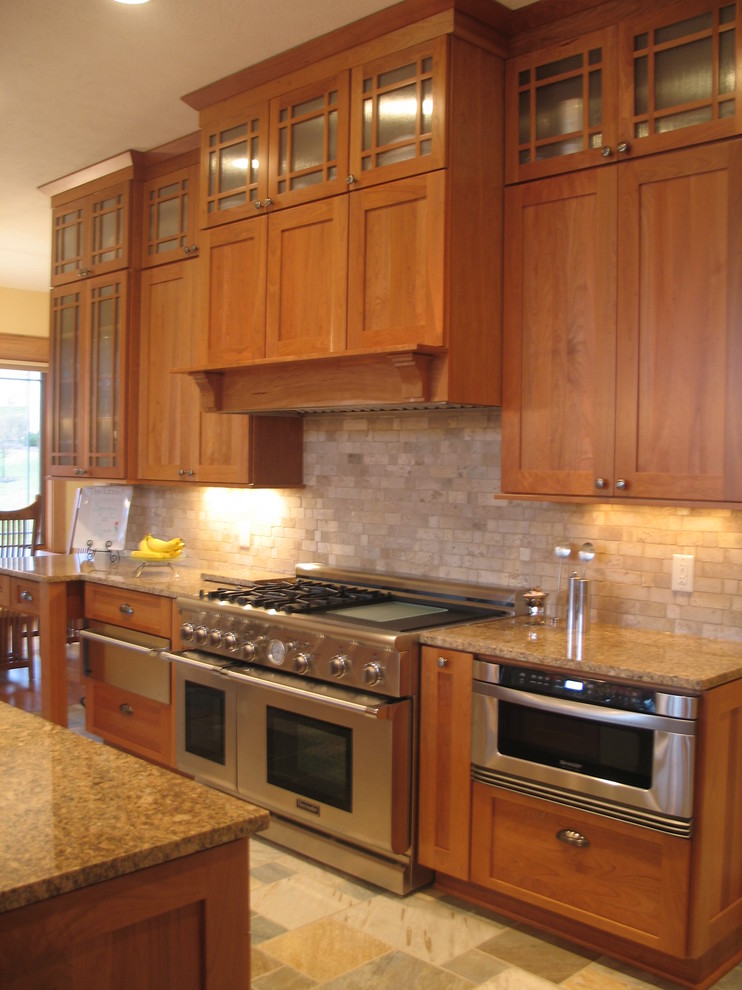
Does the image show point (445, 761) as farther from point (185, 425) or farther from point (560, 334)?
point (185, 425)

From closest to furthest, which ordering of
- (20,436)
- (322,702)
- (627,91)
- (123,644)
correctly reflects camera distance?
1. (627,91)
2. (322,702)
3. (123,644)
4. (20,436)

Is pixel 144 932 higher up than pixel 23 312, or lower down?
lower down

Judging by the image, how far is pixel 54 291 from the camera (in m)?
5.10

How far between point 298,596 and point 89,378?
79.9 inches

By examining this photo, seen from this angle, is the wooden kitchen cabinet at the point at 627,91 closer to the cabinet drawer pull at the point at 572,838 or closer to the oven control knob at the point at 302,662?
the oven control knob at the point at 302,662

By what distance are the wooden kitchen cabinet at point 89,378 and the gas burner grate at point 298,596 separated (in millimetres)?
1258

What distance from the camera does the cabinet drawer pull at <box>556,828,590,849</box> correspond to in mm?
2535

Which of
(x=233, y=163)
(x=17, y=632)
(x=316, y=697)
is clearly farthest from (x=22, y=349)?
(x=316, y=697)

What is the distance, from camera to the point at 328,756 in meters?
3.11

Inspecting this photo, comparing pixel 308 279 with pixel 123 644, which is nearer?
pixel 308 279

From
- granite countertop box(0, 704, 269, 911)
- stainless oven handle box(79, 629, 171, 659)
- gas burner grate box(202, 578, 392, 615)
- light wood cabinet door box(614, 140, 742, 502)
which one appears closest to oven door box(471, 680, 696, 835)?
light wood cabinet door box(614, 140, 742, 502)

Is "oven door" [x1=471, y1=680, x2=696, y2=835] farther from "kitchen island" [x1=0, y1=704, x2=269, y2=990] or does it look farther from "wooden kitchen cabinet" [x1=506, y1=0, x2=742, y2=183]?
"wooden kitchen cabinet" [x1=506, y1=0, x2=742, y2=183]

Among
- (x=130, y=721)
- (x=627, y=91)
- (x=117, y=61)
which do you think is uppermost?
(x=117, y=61)

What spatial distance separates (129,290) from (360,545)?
1830mm
